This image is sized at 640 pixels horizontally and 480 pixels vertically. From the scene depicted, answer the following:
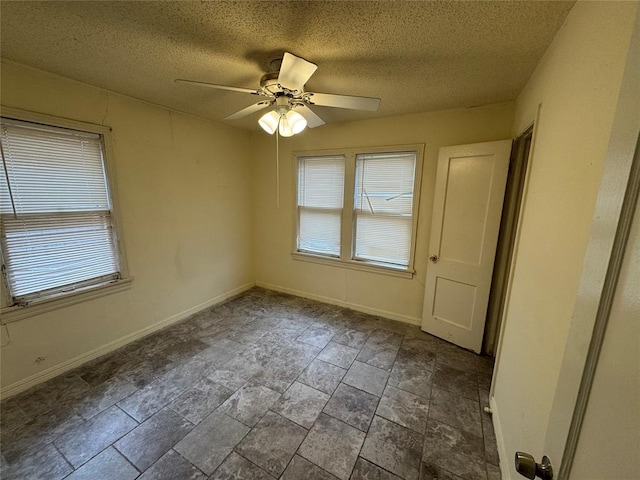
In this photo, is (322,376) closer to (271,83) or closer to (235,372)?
(235,372)

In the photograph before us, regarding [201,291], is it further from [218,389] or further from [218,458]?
[218,458]

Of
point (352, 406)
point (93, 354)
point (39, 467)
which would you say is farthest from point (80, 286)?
point (352, 406)

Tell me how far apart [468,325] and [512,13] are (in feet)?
7.84

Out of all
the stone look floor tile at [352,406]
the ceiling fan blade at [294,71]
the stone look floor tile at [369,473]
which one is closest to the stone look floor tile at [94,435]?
the stone look floor tile at [352,406]

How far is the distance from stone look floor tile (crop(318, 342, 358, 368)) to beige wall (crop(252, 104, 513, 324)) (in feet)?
2.83

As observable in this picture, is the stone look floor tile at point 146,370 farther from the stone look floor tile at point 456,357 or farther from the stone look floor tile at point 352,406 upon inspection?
the stone look floor tile at point 456,357

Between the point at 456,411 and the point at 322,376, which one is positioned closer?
the point at 456,411

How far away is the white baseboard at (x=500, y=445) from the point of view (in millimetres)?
1350

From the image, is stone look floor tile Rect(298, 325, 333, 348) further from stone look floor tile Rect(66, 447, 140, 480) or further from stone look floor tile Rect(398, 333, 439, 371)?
stone look floor tile Rect(66, 447, 140, 480)

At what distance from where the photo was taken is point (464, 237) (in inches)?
95.4

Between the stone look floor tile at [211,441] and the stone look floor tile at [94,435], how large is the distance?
0.43 m

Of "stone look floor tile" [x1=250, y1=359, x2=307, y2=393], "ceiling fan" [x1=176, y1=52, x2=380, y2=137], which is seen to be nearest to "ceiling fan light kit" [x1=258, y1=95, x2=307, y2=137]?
"ceiling fan" [x1=176, y1=52, x2=380, y2=137]

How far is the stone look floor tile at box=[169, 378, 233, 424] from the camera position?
1744mm

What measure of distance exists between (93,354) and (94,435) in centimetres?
99
